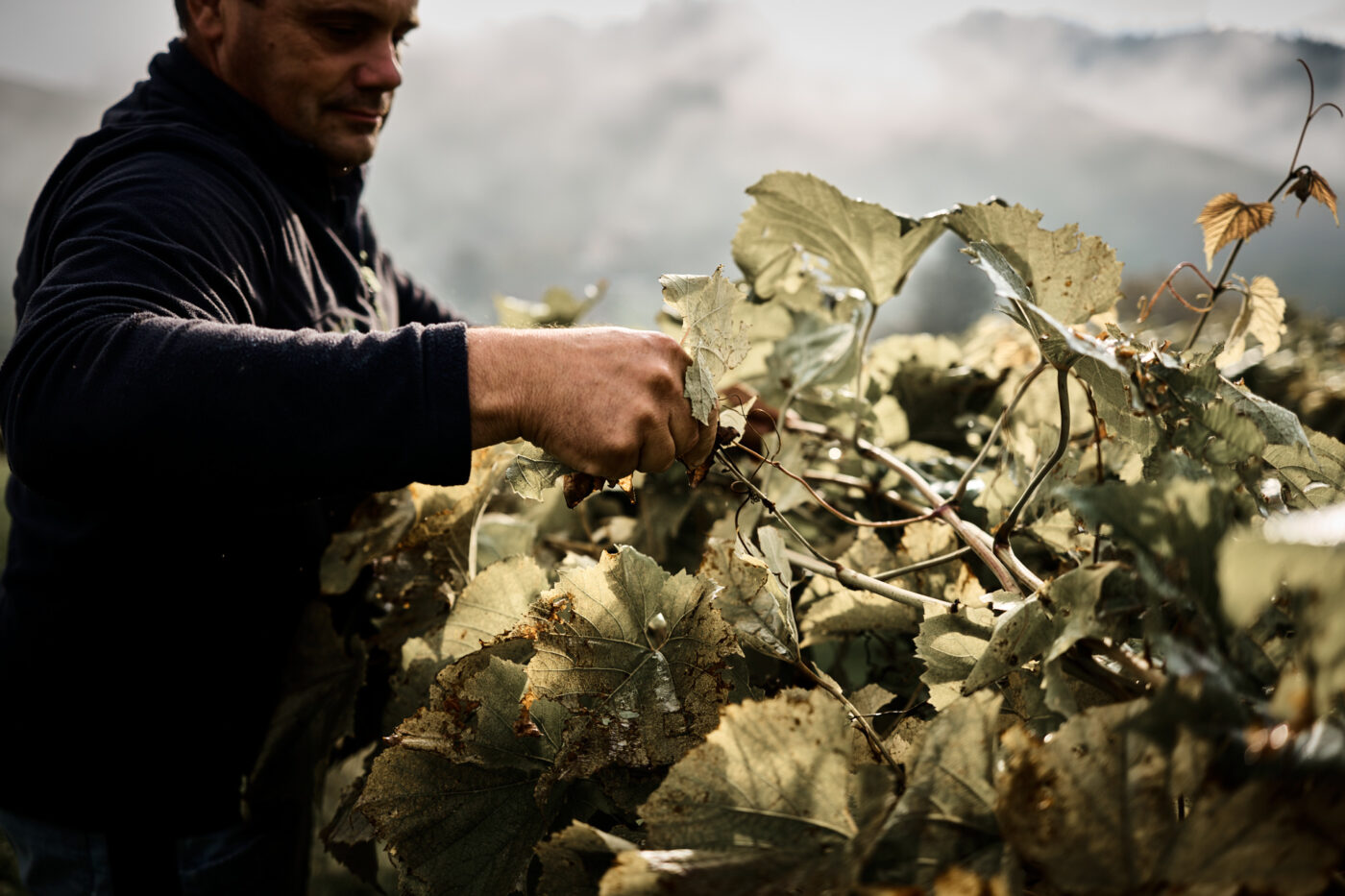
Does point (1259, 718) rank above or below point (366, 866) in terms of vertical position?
above

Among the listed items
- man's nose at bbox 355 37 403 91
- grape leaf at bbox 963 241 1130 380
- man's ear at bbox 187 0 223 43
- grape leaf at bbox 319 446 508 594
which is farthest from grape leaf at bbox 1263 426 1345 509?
man's ear at bbox 187 0 223 43

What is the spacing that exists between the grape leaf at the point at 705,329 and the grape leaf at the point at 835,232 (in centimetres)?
27

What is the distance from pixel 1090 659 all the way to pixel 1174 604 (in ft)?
0.23

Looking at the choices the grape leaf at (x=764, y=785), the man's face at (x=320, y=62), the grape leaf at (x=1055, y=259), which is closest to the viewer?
the grape leaf at (x=764, y=785)

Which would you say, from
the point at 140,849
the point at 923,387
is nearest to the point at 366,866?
the point at 140,849

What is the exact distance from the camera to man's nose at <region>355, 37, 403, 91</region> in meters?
1.07

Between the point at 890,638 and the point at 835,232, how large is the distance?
44 cm

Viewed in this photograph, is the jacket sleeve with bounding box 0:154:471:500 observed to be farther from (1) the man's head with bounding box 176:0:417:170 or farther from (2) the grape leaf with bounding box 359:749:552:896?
(1) the man's head with bounding box 176:0:417:170

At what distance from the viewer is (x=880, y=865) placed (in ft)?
1.31

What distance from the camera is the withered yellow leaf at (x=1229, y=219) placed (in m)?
0.71

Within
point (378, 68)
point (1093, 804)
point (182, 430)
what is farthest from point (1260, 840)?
point (378, 68)

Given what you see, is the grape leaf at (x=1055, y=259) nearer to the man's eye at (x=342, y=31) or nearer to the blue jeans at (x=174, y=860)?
the man's eye at (x=342, y=31)

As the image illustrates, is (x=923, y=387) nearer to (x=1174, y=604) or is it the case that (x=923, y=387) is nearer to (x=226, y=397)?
(x=1174, y=604)

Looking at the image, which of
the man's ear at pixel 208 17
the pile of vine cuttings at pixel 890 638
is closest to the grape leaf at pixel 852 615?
the pile of vine cuttings at pixel 890 638
